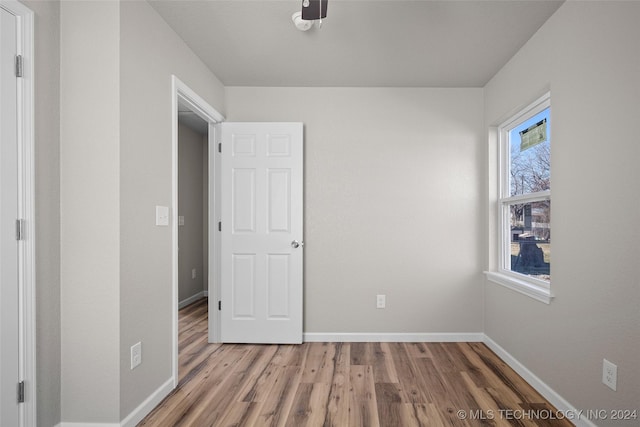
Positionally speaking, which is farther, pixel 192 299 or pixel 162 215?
pixel 192 299

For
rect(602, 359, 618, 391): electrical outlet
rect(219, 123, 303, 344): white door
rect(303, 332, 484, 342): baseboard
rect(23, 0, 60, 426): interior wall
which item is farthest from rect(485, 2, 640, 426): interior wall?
rect(23, 0, 60, 426): interior wall

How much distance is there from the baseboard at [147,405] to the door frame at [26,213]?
44 cm

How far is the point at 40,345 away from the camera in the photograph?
1739 mm

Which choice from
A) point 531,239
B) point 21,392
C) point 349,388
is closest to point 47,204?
point 21,392

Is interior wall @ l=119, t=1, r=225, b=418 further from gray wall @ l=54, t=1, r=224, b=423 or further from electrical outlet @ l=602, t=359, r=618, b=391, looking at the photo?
electrical outlet @ l=602, t=359, r=618, b=391

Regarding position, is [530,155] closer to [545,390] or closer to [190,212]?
[545,390]

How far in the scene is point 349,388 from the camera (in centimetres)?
239

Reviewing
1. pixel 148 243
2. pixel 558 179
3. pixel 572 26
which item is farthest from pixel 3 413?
pixel 572 26

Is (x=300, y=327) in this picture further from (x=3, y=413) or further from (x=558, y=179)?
(x=558, y=179)

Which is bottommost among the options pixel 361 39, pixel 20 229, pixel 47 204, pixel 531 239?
pixel 531 239

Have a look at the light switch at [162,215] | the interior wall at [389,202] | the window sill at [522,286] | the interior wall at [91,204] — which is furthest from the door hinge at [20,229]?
the window sill at [522,286]

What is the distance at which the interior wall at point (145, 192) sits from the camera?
1890mm

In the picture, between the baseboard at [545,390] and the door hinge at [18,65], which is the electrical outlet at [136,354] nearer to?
the door hinge at [18,65]

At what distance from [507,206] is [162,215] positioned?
284cm
